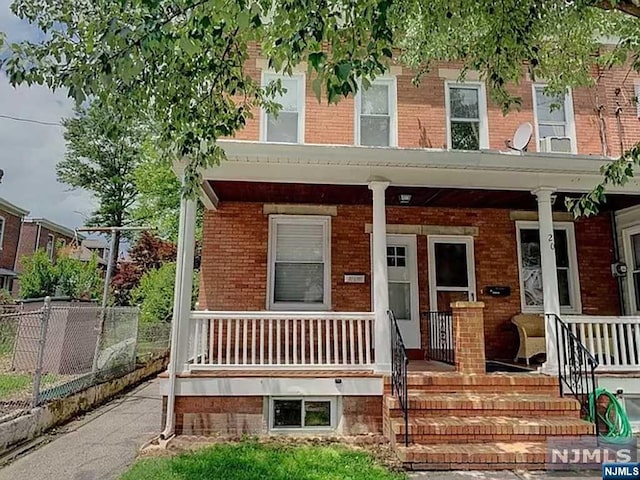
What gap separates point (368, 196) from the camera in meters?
8.34

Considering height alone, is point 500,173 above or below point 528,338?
above

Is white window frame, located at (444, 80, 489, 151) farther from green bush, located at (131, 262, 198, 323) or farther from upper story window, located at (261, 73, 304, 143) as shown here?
green bush, located at (131, 262, 198, 323)

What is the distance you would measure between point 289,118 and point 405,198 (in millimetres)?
2822

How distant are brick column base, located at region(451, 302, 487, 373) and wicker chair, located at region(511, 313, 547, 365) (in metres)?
1.91

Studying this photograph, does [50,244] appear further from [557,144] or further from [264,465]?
[557,144]

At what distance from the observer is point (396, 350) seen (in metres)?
6.33

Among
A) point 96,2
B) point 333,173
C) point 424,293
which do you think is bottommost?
point 424,293

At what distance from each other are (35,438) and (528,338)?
7.83m

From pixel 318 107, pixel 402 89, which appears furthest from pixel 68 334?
pixel 402 89

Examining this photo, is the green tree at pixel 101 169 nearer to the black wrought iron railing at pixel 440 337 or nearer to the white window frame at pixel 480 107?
the white window frame at pixel 480 107

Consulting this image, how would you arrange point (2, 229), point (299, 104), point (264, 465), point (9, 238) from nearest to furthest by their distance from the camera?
point (264, 465), point (299, 104), point (2, 229), point (9, 238)

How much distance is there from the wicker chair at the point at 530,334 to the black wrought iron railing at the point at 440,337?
1.33m

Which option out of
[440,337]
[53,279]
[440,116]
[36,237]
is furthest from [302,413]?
[36,237]

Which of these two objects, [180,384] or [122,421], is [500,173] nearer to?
[180,384]
